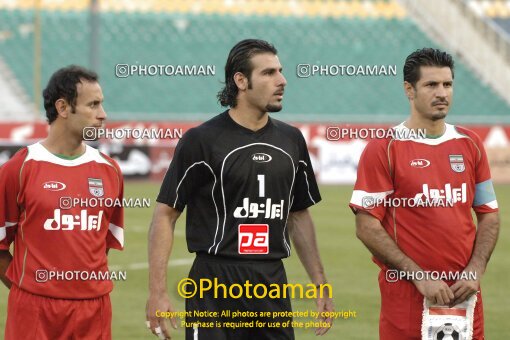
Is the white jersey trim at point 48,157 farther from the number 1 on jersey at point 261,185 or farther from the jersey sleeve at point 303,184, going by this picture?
the jersey sleeve at point 303,184

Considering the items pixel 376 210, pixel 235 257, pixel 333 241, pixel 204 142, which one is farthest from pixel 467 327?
pixel 333 241

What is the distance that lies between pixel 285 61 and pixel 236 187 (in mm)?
25865

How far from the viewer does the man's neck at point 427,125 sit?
5.45 meters

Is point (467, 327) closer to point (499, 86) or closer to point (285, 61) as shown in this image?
point (285, 61)

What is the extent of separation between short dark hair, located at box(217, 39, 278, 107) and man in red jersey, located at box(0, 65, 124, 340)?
26.5 inches

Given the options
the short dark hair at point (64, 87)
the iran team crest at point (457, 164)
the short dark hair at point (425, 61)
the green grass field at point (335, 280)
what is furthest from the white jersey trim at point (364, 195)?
the green grass field at point (335, 280)

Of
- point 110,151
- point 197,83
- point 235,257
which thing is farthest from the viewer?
point 197,83

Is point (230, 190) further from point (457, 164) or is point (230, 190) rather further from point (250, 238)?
point (457, 164)

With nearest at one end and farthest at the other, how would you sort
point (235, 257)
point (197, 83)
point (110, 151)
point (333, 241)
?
point (235, 257), point (333, 241), point (110, 151), point (197, 83)

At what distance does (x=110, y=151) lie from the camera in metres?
A: 24.3

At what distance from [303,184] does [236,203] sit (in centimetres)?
45

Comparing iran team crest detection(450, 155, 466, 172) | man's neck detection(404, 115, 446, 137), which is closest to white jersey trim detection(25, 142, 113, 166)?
man's neck detection(404, 115, 446, 137)

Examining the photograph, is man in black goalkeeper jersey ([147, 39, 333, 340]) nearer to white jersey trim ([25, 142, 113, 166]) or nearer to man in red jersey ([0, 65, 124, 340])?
man in red jersey ([0, 65, 124, 340])

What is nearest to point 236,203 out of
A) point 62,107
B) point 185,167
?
point 185,167
